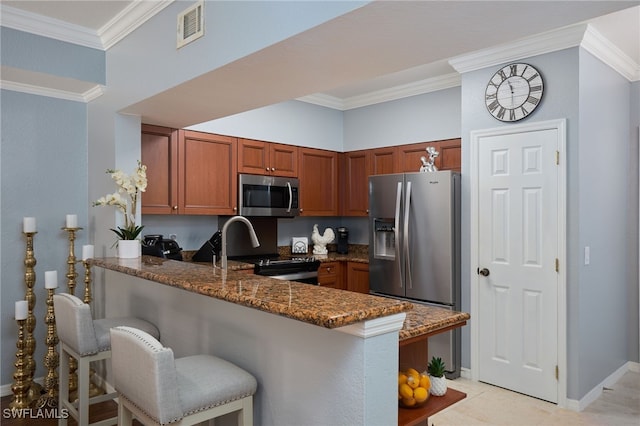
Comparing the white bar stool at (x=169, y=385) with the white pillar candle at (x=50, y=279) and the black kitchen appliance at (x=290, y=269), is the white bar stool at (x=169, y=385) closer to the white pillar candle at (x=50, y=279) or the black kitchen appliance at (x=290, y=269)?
the white pillar candle at (x=50, y=279)

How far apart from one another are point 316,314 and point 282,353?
1.65 feet

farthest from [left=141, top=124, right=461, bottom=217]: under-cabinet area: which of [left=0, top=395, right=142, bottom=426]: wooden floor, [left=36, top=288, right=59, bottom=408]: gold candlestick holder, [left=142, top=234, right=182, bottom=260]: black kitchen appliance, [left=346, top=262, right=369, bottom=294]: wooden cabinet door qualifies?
[left=0, top=395, right=142, bottom=426]: wooden floor

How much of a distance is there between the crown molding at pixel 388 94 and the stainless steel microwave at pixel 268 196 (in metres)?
1.01

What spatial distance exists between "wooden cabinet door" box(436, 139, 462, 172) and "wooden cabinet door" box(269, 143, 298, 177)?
1480 mm

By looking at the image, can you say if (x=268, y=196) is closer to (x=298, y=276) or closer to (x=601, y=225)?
(x=298, y=276)

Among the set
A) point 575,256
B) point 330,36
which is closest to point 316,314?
point 330,36

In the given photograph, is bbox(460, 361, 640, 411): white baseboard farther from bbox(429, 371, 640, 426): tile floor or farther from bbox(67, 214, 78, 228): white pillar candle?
bbox(67, 214, 78, 228): white pillar candle

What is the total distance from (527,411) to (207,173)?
3.14 m

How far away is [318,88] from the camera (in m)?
2.49

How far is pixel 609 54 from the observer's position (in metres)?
3.43

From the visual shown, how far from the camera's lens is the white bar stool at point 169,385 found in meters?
1.49

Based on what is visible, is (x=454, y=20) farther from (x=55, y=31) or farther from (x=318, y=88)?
(x=55, y=31)

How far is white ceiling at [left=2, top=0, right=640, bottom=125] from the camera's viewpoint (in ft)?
4.96

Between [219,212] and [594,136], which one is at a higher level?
[594,136]
